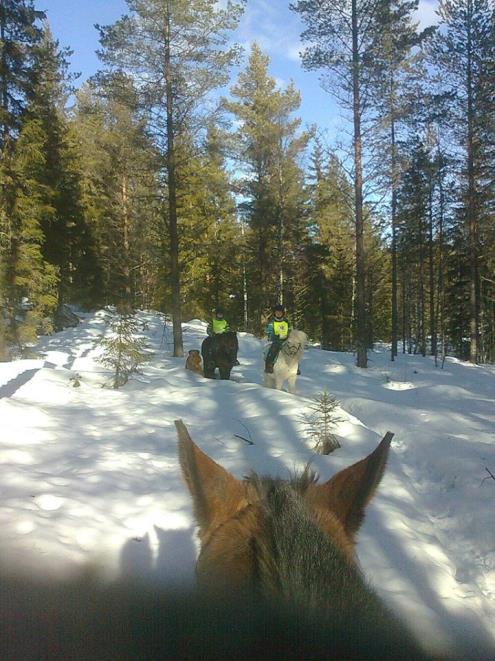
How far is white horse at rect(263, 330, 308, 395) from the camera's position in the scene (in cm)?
910

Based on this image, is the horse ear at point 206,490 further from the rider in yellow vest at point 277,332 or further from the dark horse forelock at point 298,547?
the rider in yellow vest at point 277,332

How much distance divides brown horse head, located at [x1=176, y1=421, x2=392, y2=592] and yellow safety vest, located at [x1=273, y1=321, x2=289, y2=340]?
25.2ft

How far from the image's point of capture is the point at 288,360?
368 inches

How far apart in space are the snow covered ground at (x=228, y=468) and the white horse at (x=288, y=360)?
596mm

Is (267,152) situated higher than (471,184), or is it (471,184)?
(267,152)

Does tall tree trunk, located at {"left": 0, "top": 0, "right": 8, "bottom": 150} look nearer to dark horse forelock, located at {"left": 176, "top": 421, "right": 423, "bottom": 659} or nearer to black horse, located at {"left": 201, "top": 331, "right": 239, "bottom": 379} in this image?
black horse, located at {"left": 201, "top": 331, "right": 239, "bottom": 379}

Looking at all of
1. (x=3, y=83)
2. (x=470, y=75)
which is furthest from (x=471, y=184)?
(x=3, y=83)

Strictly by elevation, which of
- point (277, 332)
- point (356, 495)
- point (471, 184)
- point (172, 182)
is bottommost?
point (356, 495)

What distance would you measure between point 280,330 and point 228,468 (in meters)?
4.60

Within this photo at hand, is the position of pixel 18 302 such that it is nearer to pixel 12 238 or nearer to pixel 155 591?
pixel 12 238

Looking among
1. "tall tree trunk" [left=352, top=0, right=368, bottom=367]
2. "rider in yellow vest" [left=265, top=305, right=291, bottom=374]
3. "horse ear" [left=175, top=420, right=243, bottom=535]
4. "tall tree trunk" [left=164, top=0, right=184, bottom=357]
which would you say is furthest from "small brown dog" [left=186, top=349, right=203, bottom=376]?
"horse ear" [left=175, top=420, right=243, bottom=535]

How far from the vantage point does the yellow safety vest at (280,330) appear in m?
9.45

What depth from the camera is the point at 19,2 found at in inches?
519

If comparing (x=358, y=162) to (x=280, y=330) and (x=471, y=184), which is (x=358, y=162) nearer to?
(x=471, y=184)
